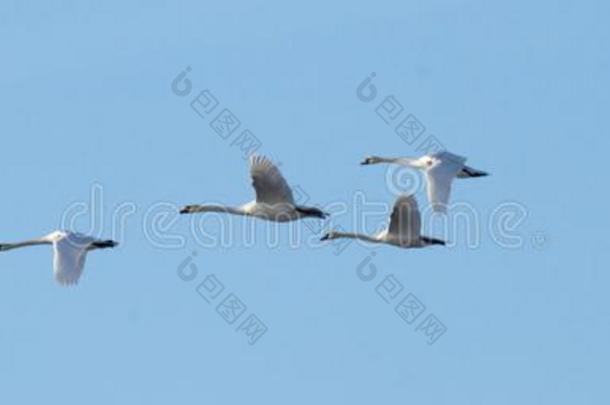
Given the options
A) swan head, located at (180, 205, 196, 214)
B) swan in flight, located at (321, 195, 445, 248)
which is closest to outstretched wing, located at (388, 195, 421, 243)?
swan in flight, located at (321, 195, 445, 248)

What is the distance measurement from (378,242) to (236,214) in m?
2.79

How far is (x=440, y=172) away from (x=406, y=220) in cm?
106

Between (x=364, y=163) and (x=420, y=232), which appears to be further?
(x=364, y=163)

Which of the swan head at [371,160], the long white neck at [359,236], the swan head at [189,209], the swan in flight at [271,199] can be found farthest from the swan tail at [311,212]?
the swan head at [371,160]

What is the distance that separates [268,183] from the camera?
50.2 m

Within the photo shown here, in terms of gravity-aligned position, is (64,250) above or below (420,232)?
above

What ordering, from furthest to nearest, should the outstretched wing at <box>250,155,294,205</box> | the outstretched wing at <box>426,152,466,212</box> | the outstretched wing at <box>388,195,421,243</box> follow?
the outstretched wing at <box>388,195,421,243</box> < the outstretched wing at <box>426,152,466,212</box> < the outstretched wing at <box>250,155,294,205</box>

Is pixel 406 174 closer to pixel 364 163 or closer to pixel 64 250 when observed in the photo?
pixel 364 163

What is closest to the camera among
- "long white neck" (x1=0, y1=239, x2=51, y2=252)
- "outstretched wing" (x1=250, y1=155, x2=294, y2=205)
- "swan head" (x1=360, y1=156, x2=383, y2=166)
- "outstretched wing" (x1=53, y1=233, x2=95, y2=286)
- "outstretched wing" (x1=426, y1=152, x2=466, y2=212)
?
"outstretched wing" (x1=250, y1=155, x2=294, y2=205)

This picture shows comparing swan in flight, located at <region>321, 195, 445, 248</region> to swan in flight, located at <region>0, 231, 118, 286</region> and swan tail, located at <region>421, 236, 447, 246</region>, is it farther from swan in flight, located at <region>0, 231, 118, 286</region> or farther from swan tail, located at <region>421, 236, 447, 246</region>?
swan in flight, located at <region>0, 231, 118, 286</region>

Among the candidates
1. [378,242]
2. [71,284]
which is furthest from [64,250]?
[378,242]

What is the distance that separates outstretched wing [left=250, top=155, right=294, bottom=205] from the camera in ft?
164

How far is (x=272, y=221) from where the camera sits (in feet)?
168

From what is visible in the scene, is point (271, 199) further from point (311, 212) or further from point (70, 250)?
point (70, 250)
